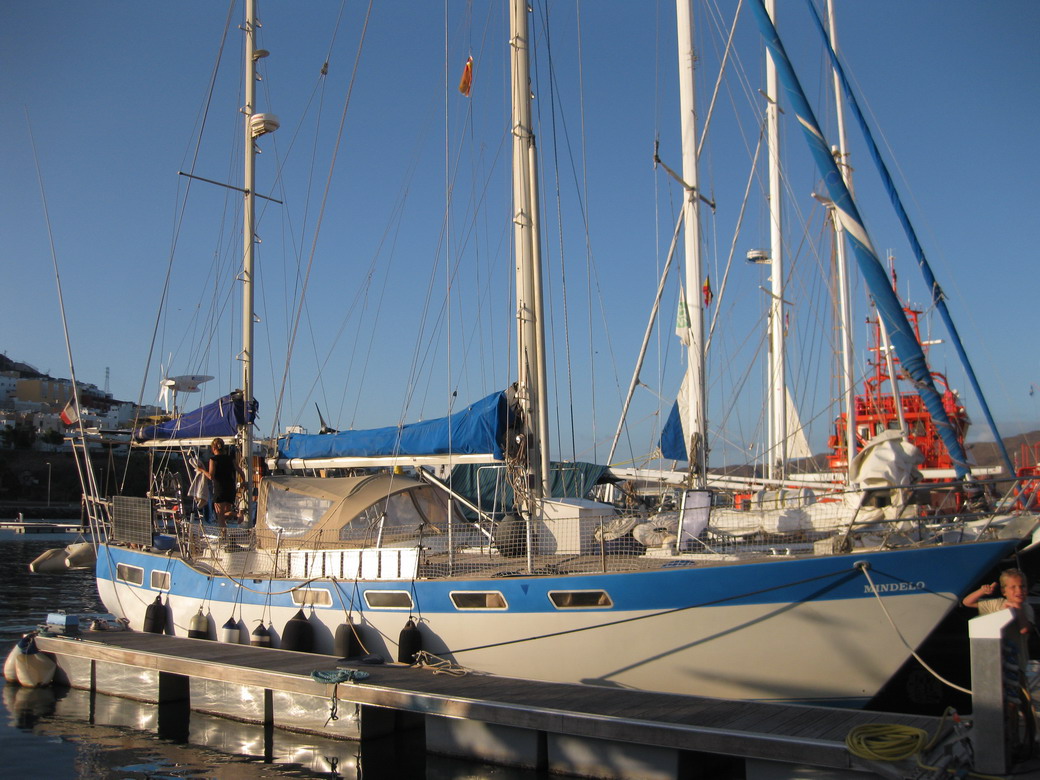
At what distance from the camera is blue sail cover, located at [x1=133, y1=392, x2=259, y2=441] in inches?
750

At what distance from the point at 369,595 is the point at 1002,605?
8.46 meters

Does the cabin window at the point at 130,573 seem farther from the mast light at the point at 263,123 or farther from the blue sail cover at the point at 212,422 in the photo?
the mast light at the point at 263,123

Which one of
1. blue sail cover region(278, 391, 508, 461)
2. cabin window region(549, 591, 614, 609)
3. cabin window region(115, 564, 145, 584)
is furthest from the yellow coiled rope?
cabin window region(115, 564, 145, 584)

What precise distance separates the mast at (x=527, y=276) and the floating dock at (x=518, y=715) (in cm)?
428

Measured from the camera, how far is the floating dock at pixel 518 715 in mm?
8469

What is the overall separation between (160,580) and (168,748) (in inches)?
210

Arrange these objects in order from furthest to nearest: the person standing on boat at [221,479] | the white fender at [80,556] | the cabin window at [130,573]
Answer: the white fender at [80,556], the person standing on boat at [221,479], the cabin window at [130,573]

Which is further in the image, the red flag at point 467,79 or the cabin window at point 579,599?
the red flag at point 467,79

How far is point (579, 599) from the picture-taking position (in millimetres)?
11180

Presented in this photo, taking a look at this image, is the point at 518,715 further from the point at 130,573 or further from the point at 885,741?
the point at 130,573

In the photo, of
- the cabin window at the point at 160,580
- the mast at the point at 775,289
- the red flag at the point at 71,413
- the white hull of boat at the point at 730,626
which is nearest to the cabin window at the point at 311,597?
the white hull of boat at the point at 730,626

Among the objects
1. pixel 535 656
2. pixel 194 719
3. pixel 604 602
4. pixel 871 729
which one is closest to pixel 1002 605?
pixel 871 729

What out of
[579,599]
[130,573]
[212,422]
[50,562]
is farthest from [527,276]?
[50,562]

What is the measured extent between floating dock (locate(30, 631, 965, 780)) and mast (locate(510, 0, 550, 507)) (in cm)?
428
